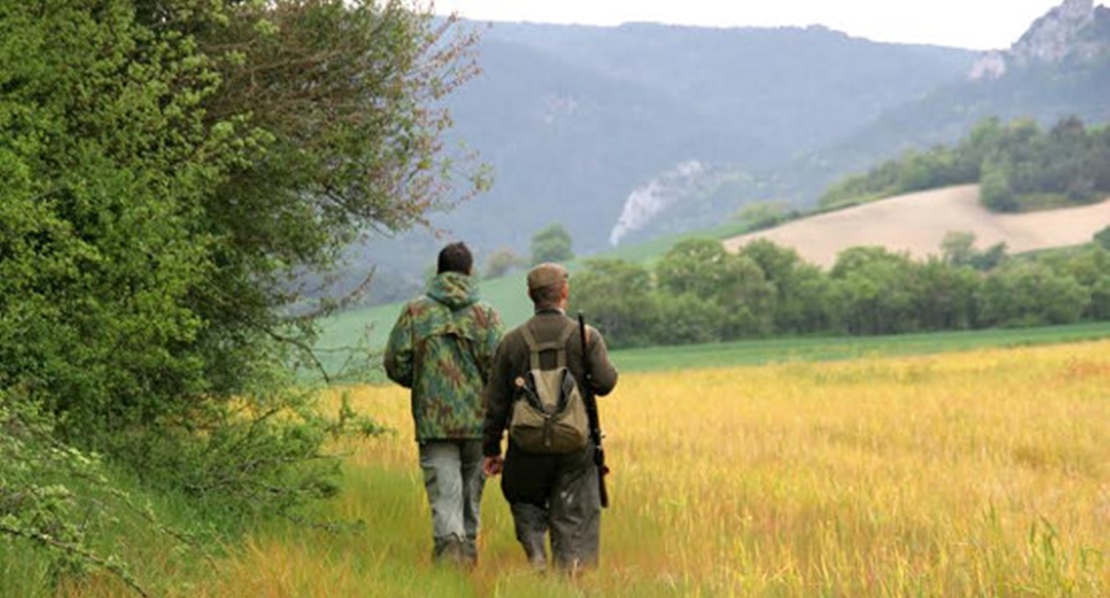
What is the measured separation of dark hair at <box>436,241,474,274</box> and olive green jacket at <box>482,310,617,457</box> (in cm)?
68

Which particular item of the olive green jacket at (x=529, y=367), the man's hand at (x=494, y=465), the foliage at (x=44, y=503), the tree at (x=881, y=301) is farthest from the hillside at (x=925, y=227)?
the foliage at (x=44, y=503)

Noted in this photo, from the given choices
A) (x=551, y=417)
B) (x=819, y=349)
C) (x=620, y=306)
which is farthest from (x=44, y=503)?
(x=620, y=306)

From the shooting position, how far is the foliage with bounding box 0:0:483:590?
6.22 m

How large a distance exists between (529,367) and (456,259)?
0.99 meters

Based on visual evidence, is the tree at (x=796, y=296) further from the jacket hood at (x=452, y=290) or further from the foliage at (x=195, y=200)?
the jacket hood at (x=452, y=290)

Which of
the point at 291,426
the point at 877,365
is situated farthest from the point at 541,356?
the point at 877,365

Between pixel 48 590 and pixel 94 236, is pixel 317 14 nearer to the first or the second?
pixel 94 236

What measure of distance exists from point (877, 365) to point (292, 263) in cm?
2786

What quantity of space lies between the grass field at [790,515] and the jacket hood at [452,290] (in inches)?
60.6

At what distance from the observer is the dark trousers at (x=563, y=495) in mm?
6867

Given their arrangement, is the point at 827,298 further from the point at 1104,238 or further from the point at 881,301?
the point at 1104,238

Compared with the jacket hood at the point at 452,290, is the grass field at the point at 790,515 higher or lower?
lower

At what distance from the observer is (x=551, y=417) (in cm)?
657

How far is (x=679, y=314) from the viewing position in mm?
88938
